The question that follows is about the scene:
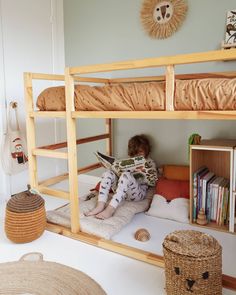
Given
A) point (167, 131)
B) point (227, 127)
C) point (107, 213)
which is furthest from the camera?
point (167, 131)

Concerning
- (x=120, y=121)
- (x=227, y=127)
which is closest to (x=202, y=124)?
(x=227, y=127)

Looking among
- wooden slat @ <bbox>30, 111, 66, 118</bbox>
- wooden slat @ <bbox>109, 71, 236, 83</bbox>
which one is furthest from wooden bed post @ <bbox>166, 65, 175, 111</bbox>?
wooden slat @ <bbox>109, 71, 236, 83</bbox>

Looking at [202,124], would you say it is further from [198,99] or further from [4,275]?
[4,275]

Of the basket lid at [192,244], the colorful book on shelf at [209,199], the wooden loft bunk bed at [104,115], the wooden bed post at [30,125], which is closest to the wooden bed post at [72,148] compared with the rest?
the wooden loft bunk bed at [104,115]

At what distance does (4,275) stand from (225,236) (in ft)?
4.21

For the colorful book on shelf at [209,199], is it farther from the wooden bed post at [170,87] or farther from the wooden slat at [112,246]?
the wooden bed post at [170,87]

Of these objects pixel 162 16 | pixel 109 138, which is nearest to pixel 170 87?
pixel 162 16

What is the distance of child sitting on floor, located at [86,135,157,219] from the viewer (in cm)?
208

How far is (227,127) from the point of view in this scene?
2.29m

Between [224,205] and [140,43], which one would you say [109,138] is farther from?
[224,205]

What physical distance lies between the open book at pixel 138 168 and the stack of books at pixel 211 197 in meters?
0.44

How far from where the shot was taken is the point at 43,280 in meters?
1.41

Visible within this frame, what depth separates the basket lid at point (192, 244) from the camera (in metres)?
1.20

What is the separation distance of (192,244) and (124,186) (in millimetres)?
904
